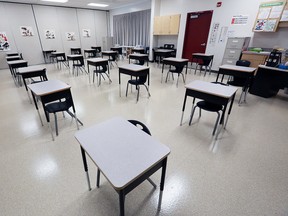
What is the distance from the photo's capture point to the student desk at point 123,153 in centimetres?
90

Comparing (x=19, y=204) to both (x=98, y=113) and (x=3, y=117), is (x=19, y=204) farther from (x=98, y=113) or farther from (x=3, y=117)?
(x=3, y=117)

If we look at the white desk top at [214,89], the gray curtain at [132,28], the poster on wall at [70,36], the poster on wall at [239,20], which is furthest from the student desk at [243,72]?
the poster on wall at [70,36]

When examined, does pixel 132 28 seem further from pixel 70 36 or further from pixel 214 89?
pixel 214 89

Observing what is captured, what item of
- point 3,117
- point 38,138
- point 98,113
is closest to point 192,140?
point 98,113

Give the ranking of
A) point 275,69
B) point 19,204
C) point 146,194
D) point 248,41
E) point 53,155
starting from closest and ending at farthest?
point 19,204
point 146,194
point 53,155
point 275,69
point 248,41

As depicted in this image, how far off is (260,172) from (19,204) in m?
2.69

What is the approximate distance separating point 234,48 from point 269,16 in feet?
4.05

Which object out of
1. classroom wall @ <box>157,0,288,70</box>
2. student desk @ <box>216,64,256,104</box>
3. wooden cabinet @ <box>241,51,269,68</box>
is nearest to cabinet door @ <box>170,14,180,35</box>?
classroom wall @ <box>157,0,288,70</box>

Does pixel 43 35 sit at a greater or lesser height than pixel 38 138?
greater

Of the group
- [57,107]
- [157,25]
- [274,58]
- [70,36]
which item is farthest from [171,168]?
[70,36]

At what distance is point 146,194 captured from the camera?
1552 millimetres

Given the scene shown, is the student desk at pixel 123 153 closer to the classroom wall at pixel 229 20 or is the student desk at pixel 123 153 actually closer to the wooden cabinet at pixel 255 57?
the wooden cabinet at pixel 255 57

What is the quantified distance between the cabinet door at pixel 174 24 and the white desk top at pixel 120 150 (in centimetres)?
754

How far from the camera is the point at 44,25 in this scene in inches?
326
